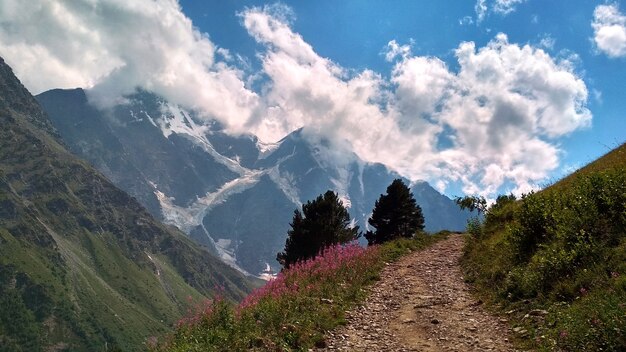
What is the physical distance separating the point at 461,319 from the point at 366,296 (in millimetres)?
4369

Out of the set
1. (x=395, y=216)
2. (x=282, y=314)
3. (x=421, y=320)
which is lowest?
(x=282, y=314)

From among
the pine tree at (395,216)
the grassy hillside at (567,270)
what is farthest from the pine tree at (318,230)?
the grassy hillside at (567,270)

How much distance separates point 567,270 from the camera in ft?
41.8

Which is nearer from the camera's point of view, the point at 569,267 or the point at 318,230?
the point at 569,267

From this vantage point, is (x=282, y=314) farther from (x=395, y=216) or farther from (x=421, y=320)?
(x=395, y=216)

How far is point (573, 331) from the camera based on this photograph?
373 inches

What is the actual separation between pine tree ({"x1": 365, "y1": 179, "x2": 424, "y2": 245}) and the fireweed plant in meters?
34.5

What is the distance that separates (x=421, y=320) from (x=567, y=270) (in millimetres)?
4373

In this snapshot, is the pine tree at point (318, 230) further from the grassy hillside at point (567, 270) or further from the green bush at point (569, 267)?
the grassy hillside at point (567, 270)

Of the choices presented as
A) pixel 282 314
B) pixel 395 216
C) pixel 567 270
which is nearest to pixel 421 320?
pixel 282 314

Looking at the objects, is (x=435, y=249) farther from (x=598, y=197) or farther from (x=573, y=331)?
(x=573, y=331)

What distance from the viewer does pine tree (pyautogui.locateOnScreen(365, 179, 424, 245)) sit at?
178ft

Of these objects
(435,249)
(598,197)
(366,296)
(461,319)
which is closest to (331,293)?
(366,296)

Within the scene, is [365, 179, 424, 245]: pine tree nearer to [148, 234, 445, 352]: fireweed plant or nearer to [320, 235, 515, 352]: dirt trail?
[320, 235, 515, 352]: dirt trail
